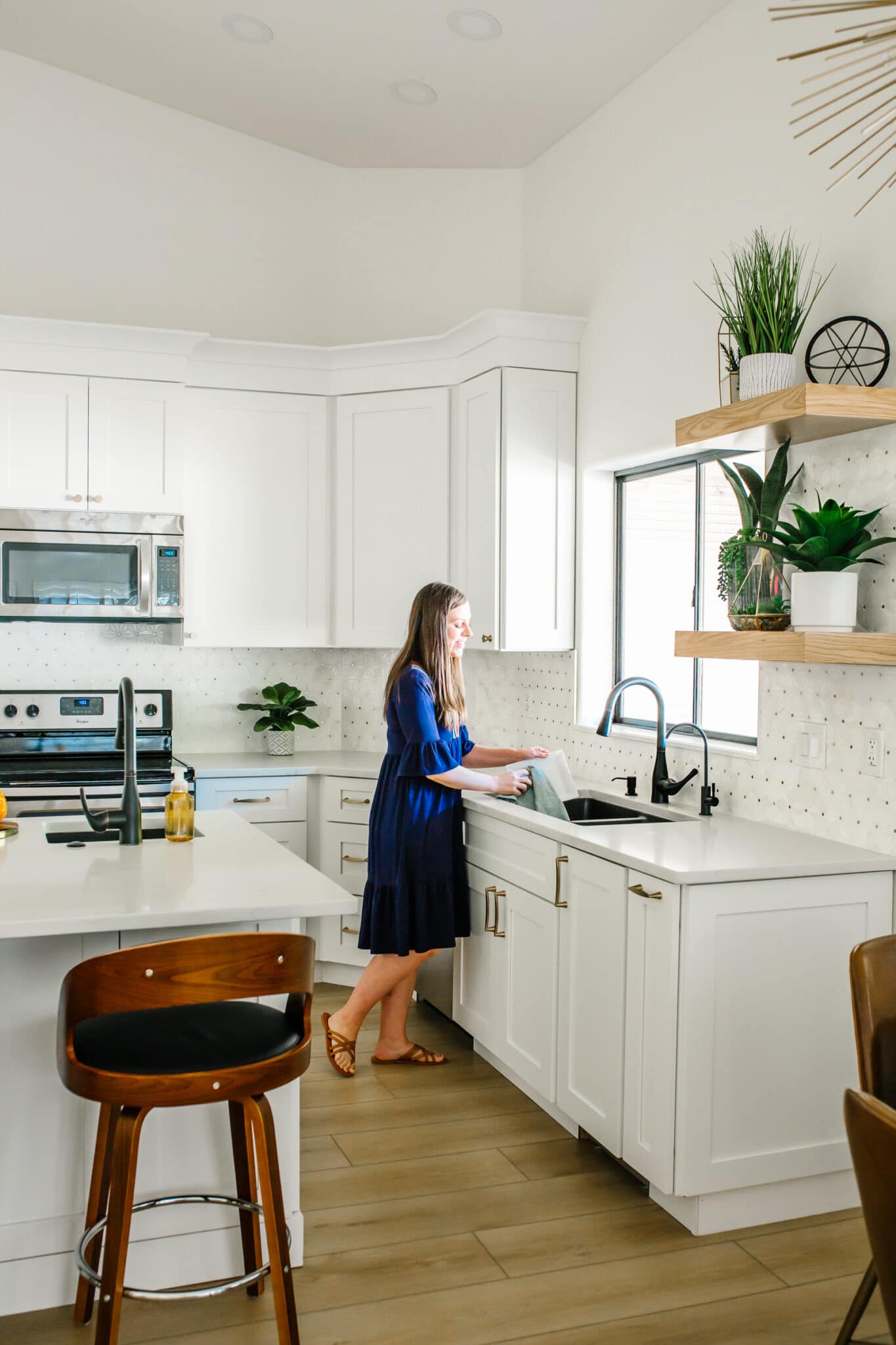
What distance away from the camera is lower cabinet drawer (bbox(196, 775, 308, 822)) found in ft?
14.0

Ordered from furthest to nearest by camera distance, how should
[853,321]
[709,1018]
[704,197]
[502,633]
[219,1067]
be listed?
1. [502,633]
2. [704,197]
3. [853,321]
4. [709,1018]
5. [219,1067]

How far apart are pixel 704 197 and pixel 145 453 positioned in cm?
221

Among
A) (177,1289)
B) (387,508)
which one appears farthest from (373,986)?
(387,508)

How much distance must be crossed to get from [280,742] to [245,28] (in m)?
2.63

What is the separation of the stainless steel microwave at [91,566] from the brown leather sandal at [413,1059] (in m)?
1.85

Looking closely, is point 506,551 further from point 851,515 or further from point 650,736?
point 851,515

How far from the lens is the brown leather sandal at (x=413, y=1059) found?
3.57 m

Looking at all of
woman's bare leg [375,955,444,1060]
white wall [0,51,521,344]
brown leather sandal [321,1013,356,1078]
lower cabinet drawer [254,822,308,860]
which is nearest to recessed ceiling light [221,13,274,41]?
white wall [0,51,521,344]

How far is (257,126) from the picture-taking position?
184 inches

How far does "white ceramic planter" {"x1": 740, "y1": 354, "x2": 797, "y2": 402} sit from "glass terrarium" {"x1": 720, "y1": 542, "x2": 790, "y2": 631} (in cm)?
37

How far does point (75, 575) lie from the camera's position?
422 centimetres

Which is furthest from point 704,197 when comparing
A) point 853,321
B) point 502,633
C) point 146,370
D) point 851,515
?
point 146,370

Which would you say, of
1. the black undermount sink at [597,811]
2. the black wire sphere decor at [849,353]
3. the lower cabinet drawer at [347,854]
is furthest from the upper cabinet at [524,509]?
the black wire sphere decor at [849,353]

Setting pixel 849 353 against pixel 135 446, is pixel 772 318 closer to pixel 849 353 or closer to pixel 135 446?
pixel 849 353
